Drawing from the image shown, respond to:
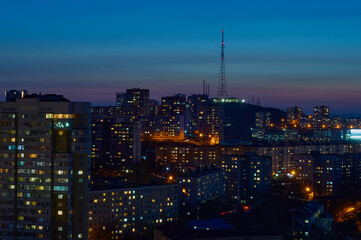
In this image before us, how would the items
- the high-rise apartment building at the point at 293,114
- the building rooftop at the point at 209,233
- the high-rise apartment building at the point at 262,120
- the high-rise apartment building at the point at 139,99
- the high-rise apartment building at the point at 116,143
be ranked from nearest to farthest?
the building rooftop at the point at 209,233 < the high-rise apartment building at the point at 116,143 < the high-rise apartment building at the point at 139,99 < the high-rise apartment building at the point at 262,120 < the high-rise apartment building at the point at 293,114

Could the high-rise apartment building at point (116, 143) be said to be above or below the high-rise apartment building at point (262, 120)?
below

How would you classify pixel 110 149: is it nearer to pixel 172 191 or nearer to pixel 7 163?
pixel 172 191

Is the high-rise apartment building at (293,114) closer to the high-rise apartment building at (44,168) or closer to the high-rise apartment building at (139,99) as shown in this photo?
the high-rise apartment building at (139,99)

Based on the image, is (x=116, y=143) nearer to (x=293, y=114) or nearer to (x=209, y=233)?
(x=209, y=233)

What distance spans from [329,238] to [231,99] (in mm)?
34119

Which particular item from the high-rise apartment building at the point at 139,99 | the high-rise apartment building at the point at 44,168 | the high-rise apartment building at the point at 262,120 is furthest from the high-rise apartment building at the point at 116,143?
the high-rise apartment building at the point at 262,120

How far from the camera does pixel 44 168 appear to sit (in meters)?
14.1

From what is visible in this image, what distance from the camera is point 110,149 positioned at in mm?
32719

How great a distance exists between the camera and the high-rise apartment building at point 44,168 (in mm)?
13891

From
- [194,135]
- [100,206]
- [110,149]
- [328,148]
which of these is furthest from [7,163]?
[194,135]

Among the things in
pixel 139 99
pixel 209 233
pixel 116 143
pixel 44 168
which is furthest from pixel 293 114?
pixel 44 168

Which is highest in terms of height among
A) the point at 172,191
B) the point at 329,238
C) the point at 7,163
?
the point at 7,163

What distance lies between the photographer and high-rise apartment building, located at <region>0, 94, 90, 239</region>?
13.9 m

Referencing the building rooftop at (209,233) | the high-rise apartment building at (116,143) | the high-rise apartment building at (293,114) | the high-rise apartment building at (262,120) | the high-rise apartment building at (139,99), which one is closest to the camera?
the building rooftop at (209,233)
